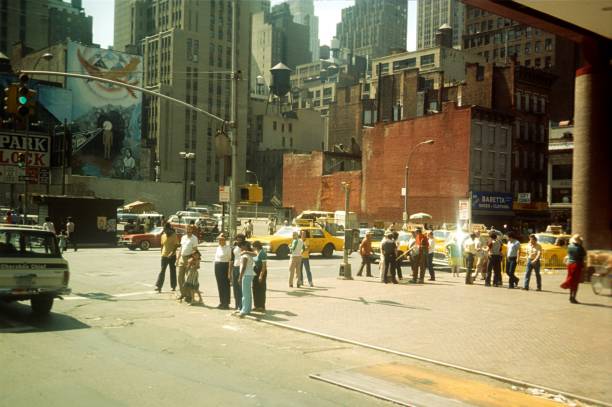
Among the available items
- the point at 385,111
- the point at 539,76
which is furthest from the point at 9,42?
the point at 539,76

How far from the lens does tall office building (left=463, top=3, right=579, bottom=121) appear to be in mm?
95188

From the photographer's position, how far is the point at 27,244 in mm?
12422

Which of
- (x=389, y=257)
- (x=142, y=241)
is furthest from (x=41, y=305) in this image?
(x=142, y=241)

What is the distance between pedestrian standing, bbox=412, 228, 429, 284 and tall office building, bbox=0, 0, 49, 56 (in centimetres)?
11193

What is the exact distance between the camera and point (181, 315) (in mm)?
13891

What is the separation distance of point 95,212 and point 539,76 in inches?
1948

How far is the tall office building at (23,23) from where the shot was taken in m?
119

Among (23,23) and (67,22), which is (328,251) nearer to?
(23,23)

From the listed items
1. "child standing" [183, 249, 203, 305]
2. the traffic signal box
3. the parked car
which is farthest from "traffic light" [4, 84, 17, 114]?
the parked car

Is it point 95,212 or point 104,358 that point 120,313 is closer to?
point 104,358

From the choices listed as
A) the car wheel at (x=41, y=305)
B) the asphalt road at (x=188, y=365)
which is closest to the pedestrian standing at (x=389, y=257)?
the asphalt road at (x=188, y=365)

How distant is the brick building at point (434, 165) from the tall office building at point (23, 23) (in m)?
80.8

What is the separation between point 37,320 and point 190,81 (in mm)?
117737

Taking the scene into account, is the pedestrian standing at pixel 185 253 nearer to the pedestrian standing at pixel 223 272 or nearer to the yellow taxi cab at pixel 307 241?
the pedestrian standing at pixel 223 272
